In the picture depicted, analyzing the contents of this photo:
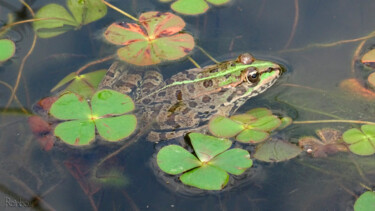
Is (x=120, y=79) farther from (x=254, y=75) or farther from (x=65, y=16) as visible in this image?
(x=254, y=75)

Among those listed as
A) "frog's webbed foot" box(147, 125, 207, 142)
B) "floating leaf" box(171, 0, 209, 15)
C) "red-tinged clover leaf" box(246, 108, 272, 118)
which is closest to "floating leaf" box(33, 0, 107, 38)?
"floating leaf" box(171, 0, 209, 15)

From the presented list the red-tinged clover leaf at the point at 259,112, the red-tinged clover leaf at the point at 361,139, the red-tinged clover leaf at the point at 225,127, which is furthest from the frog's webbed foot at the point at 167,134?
the red-tinged clover leaf at the point at 361,139

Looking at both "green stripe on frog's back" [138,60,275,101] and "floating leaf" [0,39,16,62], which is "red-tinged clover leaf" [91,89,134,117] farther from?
"floating leaf" [0,39,16,62]

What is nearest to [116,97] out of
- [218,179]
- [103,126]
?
[103,126]

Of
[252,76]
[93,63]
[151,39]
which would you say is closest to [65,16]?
[93,63]

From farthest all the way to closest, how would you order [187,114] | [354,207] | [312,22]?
[312,22] → [187,114] → [354,207]

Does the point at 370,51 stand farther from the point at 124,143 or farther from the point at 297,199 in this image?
the point at 124,143
